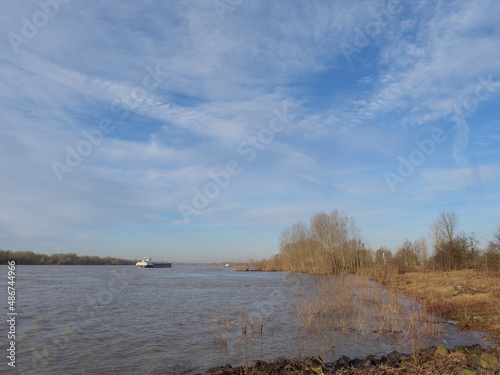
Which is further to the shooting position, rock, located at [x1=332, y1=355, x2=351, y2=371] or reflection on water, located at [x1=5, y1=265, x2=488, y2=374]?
reflection on water, located at [x1=5, y1=265, x2=488, y2=374]

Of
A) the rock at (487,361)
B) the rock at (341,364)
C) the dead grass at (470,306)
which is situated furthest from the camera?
the dead grass at (470,306)

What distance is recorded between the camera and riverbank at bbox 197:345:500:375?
19.1 ft

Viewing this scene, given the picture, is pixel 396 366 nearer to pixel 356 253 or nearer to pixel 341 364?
pixel 341 364

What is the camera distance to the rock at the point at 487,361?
607cm

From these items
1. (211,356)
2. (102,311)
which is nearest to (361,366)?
(211,356)

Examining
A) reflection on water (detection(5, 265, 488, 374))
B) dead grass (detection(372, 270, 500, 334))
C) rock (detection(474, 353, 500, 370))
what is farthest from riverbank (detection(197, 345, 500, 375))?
dead grass (detection(372, 270, 500, 334))

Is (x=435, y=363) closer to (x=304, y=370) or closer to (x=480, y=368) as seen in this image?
(x=480, y=368)

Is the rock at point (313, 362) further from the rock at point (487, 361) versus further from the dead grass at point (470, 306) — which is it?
the dead grass at point (470, 306)

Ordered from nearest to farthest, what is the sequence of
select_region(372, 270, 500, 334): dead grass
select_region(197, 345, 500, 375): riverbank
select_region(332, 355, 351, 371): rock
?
1. select_region(197, 345, 500, 375): riverbank
2. select_region(332, 355, 351, 371): rock
3. select_region(372, 270, 500, 334): dead grass

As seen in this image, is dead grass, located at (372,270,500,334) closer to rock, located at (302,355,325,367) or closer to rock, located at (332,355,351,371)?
rock, located at (332,355,351,371)

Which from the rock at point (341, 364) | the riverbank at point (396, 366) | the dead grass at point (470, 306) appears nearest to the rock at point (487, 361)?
the riverbank at point (396, 366)

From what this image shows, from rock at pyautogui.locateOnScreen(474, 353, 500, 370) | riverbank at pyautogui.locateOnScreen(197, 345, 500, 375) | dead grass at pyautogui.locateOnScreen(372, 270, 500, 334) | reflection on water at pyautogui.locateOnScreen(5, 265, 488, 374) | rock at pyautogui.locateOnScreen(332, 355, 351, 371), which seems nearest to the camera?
riverbank at pyautogui.locateOnScreen(197, 345, 500, 375)

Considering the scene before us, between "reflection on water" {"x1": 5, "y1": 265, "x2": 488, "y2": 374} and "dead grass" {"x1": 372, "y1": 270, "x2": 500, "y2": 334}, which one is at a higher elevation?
"dead grass" {"x1": 372, "y1": 270, "x2": 500, "y2": 334}

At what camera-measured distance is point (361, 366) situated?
6.37 m
